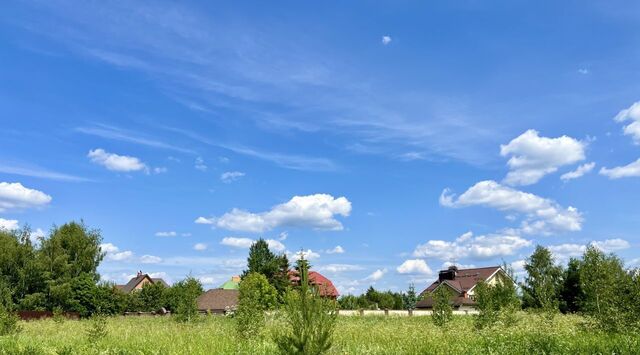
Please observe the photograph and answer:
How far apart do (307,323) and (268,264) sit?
61.1 metres

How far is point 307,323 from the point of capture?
9.20 meters

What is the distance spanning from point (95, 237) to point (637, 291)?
61226 mm

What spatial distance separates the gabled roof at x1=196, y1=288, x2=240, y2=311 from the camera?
73500 mm

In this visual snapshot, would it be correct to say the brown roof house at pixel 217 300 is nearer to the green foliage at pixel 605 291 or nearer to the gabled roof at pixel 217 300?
the gabled roof at pixel 217 300

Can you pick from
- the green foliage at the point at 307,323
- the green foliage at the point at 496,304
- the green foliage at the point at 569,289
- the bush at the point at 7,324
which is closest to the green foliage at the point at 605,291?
the green foliage at the point at 496,304

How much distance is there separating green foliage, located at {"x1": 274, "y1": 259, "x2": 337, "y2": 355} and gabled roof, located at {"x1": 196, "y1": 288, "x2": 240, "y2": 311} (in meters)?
65.3

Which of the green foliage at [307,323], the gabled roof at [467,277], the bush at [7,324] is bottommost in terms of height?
the bush at [7,324]

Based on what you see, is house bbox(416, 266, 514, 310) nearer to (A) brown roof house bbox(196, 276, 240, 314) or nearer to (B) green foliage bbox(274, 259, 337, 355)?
(A) brown roof house bbox(196, 276, 240, 314)

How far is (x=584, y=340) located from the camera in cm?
1515

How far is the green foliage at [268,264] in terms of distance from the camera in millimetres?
68250

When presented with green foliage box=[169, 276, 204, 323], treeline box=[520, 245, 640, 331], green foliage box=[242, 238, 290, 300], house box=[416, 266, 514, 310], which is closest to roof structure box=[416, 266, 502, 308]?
house box=[416, 266, 514, 310]

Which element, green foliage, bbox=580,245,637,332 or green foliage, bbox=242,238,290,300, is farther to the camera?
green foliage, bbox=242,238,290,300

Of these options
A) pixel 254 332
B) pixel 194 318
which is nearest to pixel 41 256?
pixel 194 318

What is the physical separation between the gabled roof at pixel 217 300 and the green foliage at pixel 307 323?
214 feet
